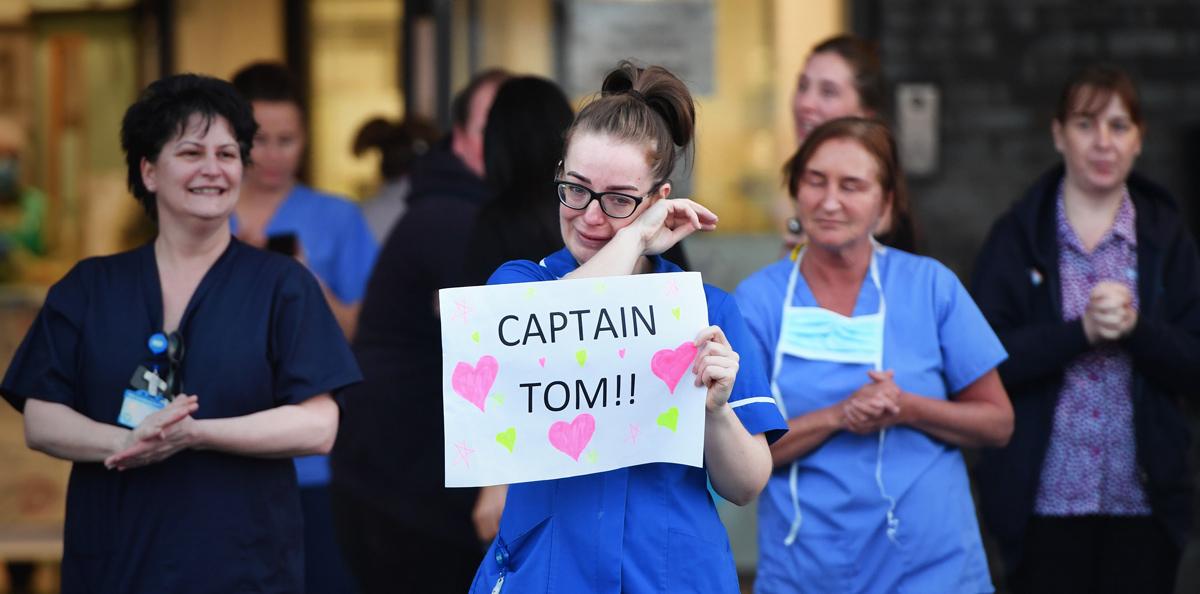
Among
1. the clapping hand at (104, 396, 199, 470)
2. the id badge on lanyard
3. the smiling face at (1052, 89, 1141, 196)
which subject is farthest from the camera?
the smiling face at (1052, 89, 1141, 196)

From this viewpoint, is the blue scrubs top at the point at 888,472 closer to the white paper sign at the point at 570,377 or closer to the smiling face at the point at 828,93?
the smiling face at the point at 828,93

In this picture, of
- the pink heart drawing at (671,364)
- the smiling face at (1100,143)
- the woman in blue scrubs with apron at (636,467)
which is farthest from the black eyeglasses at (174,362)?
the smiling face at (1100,143)

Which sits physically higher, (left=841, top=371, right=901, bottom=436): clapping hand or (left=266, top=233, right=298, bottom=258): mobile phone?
(left=266, top=233, right=298, bottom=258): mobile phone

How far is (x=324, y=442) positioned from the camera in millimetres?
3633

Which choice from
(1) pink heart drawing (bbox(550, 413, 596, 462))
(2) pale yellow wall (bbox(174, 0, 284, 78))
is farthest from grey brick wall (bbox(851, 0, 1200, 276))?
(2) pale yellow wall (bbox(174, 0, 284, 78))

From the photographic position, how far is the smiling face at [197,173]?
3621mm

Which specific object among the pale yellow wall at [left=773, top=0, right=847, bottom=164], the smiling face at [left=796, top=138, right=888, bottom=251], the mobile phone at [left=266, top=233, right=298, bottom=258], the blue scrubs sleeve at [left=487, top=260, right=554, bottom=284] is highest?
the pale yellow wall at [left=773, top=0, right=847, bottom=164]

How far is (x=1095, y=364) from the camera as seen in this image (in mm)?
4508

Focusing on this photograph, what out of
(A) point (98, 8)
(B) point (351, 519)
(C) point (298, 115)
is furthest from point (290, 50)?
(B) point (351, 519)

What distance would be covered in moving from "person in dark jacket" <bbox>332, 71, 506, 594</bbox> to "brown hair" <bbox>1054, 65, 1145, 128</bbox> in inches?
70.3

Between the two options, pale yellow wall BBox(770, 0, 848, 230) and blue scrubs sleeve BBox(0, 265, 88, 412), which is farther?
pale yellow wall BBox(770, 0, 848, 230)

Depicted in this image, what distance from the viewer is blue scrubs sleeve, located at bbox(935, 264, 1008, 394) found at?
391cm

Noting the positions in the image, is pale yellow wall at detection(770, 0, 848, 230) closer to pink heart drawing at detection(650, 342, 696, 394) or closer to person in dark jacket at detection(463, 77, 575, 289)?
person in dark jacket at detection(463, 77, 575, 289)

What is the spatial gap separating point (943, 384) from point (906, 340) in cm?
16
